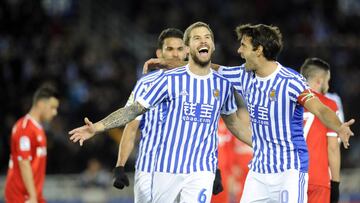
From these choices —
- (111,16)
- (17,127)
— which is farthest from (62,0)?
(17,127)

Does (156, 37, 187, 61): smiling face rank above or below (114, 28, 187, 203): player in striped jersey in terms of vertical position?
above

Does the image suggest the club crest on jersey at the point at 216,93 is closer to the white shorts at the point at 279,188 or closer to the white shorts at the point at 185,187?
the white shorts at the point at 185,187

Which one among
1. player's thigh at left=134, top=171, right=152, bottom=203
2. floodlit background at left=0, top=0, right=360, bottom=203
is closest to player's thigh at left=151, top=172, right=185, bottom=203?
player's thigh at left=134, top=171, right=152, bottom=203

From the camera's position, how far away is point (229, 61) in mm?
20234

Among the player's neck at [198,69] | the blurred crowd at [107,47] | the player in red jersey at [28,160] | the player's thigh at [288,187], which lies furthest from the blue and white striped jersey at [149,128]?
the blurred crowd at [107,47]

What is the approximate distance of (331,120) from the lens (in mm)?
7703

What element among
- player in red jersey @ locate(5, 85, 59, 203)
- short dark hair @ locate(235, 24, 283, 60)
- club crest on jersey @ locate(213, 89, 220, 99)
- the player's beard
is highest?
short dark hair @ locate(235, 24, 283, 60)

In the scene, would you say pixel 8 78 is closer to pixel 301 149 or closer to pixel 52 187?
pixel 52 187

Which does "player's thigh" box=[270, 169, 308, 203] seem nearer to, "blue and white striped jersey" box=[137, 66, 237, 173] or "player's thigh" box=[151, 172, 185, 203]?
"blue and white striped jersey" box=[137, 66, 237, 173]

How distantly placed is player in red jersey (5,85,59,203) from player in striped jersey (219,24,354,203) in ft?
10.1

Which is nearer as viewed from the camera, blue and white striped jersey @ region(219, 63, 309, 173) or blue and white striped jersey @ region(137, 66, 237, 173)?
blue and white striped jersey @ region(219, 63, 309, 173)

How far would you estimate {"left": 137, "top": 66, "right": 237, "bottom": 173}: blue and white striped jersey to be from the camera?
27.5ft

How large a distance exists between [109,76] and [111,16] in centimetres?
264

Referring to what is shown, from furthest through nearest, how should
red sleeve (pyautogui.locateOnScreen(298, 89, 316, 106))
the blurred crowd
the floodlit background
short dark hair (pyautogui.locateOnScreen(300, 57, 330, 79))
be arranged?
the blurred crowd < the floodlit background < short dark hair (pyautogui.locateOnScreen(300, 57, 330, 79)) < red sleeve (pyautogui.locateOnScreen(298, 89, 316, 106))
